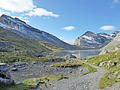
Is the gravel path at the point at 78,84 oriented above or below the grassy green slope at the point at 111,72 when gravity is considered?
below

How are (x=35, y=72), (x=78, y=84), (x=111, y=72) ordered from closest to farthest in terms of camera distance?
(x=78, y=84), (x=111, y=72), (x=35, y=72)

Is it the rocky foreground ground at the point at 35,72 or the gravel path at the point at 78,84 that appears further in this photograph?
the rocky foreground ground at the point at 35,72

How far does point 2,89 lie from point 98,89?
21.6 m

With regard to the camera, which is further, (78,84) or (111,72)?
(111,72)

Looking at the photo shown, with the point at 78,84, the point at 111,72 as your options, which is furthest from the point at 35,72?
the point at 111,72

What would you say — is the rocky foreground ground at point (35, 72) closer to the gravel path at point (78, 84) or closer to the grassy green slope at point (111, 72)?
the grassy green slope at point (111, 72)

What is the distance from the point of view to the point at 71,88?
2534 centimetres

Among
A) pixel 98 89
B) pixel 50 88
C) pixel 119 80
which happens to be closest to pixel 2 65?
pixel 50 88

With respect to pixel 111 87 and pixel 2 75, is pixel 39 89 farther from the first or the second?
pixel 111 87

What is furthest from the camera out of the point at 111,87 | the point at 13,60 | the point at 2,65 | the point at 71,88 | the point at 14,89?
the point at 13,60

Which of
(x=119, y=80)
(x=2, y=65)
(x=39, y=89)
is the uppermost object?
(x=2, y=65)

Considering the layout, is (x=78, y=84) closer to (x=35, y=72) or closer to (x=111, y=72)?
(x=111, y=72)

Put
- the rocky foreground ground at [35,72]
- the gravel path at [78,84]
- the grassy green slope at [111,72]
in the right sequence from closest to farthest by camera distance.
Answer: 1. the grassy green slope at [111,72]
2. the gravel path at [78,84]
3. the rocky foreground ground at [35,72]

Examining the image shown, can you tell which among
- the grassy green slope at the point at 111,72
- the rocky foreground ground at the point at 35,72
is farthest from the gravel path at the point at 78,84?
the rocky foreground ground at the point at 35,72
